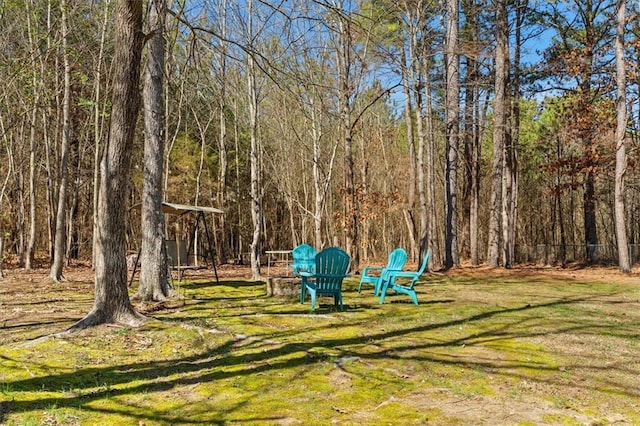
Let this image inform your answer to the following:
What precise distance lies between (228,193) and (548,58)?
43.6ft

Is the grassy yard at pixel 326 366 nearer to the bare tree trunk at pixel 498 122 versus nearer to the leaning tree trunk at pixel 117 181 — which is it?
the leaning tree trunk at pixel 117 181

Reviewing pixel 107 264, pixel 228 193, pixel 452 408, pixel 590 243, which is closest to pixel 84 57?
pixel 228 193

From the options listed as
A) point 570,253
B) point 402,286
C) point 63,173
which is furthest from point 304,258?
point 570,253

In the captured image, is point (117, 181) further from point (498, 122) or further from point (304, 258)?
point (498, 122)

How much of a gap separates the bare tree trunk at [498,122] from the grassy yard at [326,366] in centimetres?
750

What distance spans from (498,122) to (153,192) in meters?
10.5

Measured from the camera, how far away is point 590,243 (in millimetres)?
18484

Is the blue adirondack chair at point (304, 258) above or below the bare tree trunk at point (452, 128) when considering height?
below

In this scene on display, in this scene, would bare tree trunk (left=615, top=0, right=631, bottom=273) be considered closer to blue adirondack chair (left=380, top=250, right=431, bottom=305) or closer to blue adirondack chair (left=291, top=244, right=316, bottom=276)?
blue adirondack chair (left=380, top=250, right=431, bottom=305)

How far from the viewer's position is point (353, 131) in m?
16.4

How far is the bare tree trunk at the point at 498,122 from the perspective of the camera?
48.2ft

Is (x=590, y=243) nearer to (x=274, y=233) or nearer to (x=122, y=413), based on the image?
(x=274, y=233)

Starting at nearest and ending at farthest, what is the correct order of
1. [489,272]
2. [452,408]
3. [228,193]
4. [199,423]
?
[199,423] < [452,408] < [489,272] < [228,193]

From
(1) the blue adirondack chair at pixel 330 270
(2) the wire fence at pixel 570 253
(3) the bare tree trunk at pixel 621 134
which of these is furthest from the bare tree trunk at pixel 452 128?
(1) the blue adirondack chair at pixel 330 270
